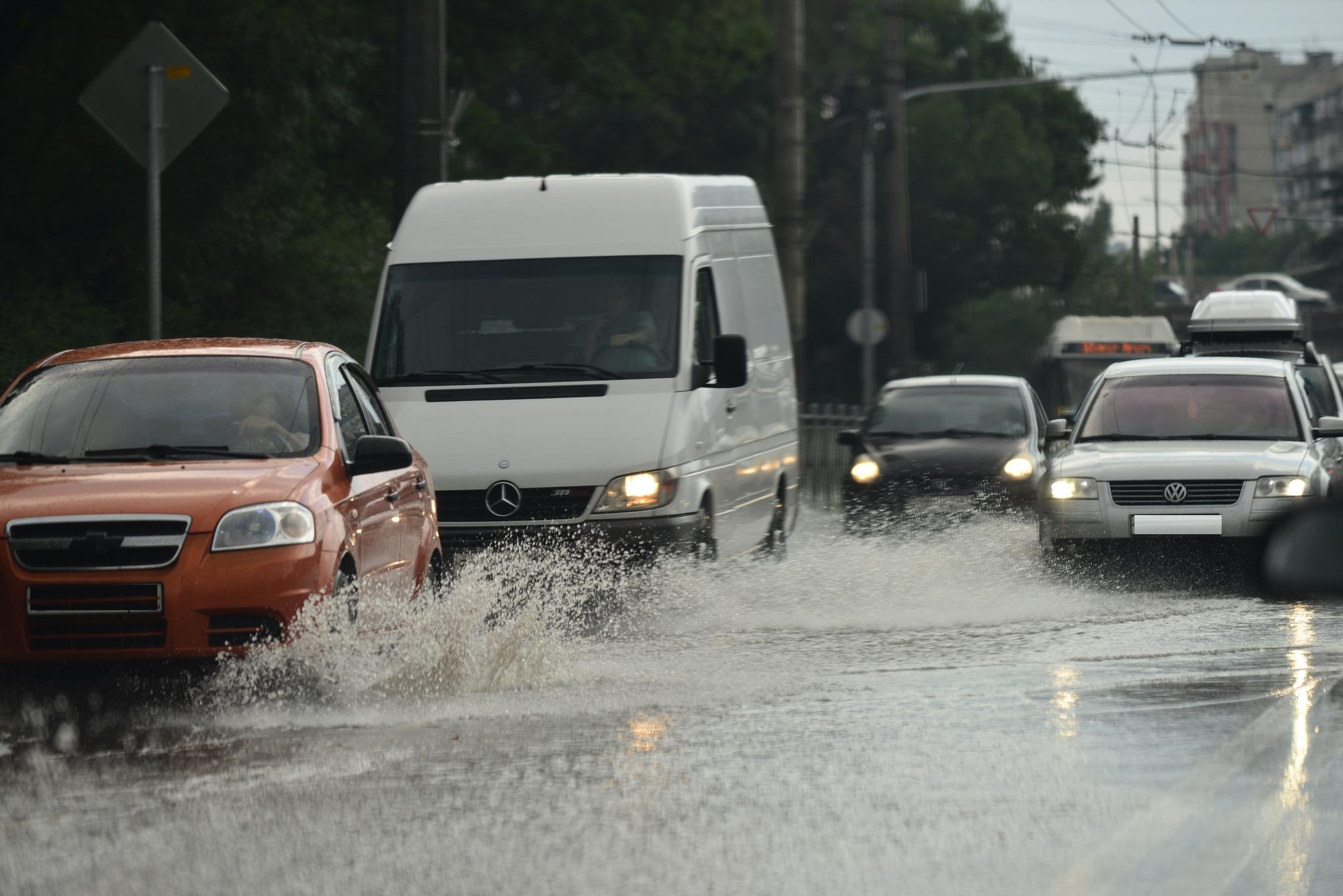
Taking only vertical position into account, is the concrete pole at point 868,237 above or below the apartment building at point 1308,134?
below

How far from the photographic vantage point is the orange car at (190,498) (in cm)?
854

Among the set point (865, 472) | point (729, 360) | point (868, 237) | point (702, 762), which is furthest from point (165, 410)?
point (868, 237)

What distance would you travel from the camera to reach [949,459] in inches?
777

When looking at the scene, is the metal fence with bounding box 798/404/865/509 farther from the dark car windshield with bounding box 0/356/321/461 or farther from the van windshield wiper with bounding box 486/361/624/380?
the dark car windshield with bounding box 0/356/321/461

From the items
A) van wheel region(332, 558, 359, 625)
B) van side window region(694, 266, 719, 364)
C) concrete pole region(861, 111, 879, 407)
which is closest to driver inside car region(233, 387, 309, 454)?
van wheel region(332, 558, 359, 625)

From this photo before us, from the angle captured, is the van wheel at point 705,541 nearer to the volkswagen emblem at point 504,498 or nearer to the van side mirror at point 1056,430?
the volkswagen emblem at point 504,498

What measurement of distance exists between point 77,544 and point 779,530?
30.0 ft

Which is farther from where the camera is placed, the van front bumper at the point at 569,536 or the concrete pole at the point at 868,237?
the concrete pole at the point at 868,237

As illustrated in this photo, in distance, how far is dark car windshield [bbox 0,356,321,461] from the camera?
9500 millimetres

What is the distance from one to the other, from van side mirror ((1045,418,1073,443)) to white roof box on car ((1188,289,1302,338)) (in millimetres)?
9107

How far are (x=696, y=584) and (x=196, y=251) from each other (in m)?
9.10

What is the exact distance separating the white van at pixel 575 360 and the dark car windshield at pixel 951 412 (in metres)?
5.43

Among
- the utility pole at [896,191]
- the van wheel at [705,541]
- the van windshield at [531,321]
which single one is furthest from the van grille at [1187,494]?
the utility pole at [896,191]

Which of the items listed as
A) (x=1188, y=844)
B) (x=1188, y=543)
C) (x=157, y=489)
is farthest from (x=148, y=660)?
(x=1188, y=543)
